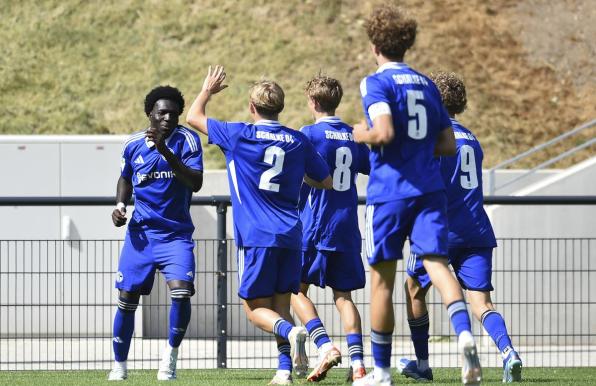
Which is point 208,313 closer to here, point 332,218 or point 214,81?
point 332,218

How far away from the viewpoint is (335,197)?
27.7ft

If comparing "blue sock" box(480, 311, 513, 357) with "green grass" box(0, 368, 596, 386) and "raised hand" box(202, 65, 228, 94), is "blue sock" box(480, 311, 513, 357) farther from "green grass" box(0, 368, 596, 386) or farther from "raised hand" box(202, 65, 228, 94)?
"raised hand" box(202, 65, 228, 94)

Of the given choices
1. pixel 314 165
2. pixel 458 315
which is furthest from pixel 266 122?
pixel 458 315

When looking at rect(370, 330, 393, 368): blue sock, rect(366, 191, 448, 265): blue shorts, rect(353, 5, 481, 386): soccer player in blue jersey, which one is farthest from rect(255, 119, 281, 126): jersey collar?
rect(370, 330, 393, 368): blue sock

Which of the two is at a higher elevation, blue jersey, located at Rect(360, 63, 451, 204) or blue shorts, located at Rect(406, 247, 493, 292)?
blue jersey, located at Rect(360, 63, 451, 204)

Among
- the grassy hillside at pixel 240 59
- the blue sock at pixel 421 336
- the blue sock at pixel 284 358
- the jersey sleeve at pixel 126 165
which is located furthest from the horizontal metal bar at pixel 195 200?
the grassy hillside at pixel 240 59

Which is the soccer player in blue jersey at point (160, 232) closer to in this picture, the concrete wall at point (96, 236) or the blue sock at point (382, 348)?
the blue sock at point (382, 348)

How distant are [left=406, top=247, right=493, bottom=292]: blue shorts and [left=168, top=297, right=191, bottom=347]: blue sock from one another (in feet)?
5.24

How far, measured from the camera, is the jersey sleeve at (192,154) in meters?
8.35

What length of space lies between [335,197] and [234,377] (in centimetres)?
160

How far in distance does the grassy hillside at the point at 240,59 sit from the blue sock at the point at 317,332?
14.1 meters

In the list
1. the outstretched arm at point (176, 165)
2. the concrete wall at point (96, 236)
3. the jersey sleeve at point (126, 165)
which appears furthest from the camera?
the concrete wall at point (96, 236)

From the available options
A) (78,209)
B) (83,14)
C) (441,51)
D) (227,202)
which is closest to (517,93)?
(441,51)

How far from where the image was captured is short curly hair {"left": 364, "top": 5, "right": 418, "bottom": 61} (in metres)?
6.54
